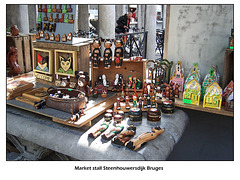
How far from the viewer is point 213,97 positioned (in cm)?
337

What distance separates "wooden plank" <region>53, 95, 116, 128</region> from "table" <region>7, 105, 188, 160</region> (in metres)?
0.11

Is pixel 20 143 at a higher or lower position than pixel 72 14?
lower

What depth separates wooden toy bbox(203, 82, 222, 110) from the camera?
3.32 metres

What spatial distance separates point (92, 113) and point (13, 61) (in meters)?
2.60

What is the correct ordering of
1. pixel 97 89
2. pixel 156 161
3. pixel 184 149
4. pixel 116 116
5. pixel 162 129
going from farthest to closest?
pixel 97 89 < pixel 184 149 < pixel 116 116 < pixel 162 129 < pixel 156 161

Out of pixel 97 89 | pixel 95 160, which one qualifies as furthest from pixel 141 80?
pixel 95 160

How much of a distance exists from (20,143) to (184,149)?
8.48ft

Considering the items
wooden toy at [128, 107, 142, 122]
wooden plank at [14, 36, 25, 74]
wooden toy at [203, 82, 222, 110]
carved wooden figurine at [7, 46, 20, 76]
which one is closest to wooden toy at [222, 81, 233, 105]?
wooden toy at [203, 82, 222, 110]

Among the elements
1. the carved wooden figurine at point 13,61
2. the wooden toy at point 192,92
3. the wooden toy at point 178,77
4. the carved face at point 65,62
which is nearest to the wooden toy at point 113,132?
the wooden toy at point 192,92

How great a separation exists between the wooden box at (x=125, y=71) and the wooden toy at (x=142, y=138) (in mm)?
1300

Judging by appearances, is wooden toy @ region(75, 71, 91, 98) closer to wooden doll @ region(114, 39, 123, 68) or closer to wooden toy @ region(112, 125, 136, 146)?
wooden doll @ region(114, 39, 123, 68)

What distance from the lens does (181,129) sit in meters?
3.54

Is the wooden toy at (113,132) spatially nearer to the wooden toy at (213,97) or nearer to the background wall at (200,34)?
the wooden toy at (213,97)
